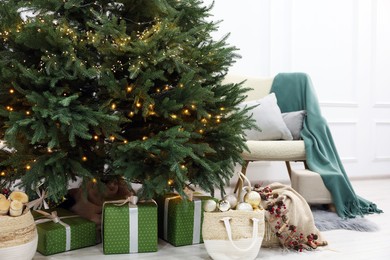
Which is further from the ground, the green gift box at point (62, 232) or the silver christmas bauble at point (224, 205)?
the silver christmas bauble at point (224, 205)

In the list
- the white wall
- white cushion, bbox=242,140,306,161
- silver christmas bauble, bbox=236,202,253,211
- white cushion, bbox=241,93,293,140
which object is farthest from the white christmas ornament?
the white wall

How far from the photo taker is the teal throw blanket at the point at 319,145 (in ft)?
8.46

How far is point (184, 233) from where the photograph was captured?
Result: 1.89 meters

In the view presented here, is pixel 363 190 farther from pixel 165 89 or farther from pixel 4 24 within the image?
pixel 4 24

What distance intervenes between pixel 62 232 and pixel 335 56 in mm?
3129

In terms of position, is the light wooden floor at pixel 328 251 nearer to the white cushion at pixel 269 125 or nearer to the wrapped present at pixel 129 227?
the wrapped present at pixel 129 227

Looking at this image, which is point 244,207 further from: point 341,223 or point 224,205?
point 341,223

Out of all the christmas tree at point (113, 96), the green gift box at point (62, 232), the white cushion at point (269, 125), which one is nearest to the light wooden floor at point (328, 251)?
the green gift box at point (62, 232)

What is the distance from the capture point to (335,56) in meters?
4.08

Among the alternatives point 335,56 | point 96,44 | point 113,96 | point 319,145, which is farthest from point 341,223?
point 335,56

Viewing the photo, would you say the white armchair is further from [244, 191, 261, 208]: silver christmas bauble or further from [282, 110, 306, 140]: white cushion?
[244, 191, 261, 208]: silver christmas bauble

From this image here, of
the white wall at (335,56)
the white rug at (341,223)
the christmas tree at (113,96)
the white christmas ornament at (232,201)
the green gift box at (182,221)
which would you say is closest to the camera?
the christmas tree at (113,96)

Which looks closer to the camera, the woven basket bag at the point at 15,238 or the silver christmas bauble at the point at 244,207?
the woven basket bag at the point at 15,238

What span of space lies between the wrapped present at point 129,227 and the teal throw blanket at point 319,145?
121 cm
